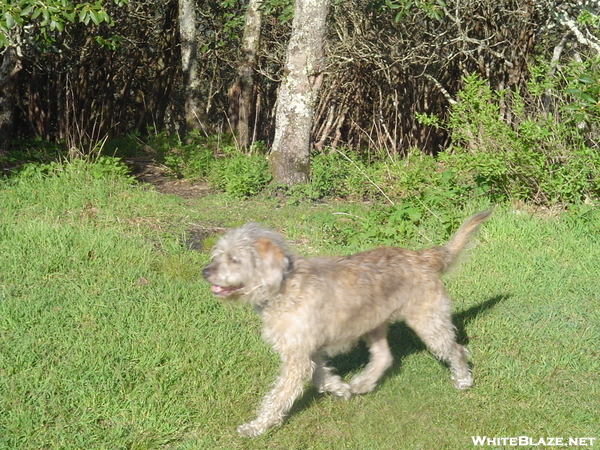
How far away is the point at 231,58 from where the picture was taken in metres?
17.9

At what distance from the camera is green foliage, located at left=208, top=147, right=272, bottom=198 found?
1066cm

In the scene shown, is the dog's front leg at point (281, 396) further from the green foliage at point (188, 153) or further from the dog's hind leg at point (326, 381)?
the green foliage at point (188, 153)

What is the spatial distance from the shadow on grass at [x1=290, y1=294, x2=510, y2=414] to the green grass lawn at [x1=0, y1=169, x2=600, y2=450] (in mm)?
17

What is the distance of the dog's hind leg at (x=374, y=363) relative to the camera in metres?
5.24

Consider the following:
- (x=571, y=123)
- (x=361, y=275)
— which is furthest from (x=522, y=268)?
(x=361, y=275)

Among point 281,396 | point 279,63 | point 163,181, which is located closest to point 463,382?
point 281,396

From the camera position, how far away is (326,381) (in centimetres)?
504

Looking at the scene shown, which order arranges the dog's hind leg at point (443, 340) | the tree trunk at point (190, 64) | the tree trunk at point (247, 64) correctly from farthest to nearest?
1. the tree trunk at point (190, 64)
2. the tree trunk at point (247, 64)
3. the dog's hind leg at point (443, 340)

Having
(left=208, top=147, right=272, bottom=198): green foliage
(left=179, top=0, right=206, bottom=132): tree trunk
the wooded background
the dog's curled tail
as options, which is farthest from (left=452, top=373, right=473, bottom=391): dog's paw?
(left=179, top=0, right=206, bottom=132): tree trunk

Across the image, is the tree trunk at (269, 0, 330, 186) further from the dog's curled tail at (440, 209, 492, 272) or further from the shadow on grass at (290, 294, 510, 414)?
the dog's curled tail at (440, 209, 492, 272)

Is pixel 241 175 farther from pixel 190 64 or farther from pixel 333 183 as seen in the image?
pixel 190 64

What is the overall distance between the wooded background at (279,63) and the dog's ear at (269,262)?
14.6ft

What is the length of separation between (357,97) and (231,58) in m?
4.88

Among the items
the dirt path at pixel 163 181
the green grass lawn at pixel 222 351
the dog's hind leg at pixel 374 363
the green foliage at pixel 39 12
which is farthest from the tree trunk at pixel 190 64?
the dog's hind leg at pixel 374 363
